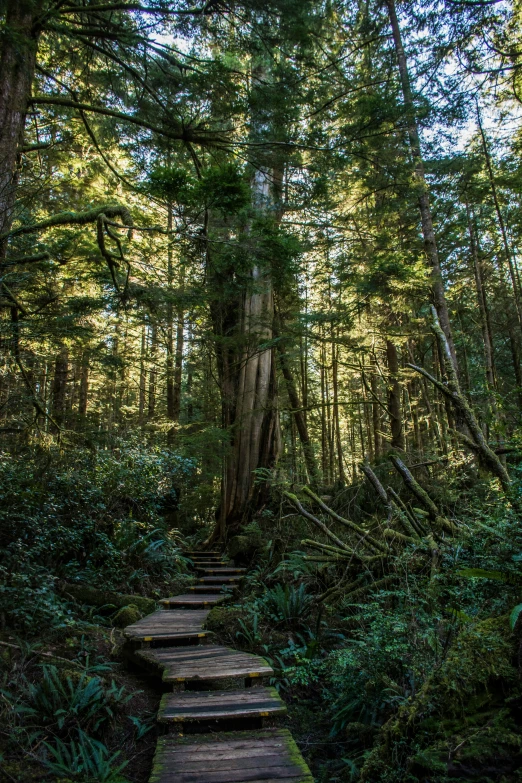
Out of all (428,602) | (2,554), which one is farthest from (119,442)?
(428,602)

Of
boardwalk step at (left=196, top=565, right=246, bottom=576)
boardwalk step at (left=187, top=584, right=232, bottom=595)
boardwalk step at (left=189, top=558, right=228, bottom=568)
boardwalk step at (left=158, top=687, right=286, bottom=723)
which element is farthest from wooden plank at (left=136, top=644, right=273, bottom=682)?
boardwalk step at (left=189, top=558, right=228, bottom=568)

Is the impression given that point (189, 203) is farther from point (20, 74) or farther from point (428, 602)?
point (428, 602)

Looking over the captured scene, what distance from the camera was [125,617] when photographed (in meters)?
5.96

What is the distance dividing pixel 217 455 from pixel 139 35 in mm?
7644

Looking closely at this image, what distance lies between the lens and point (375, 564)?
5172mm

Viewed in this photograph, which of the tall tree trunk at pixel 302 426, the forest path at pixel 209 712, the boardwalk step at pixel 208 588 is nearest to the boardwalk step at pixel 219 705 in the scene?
the forest path at pixel 209 712

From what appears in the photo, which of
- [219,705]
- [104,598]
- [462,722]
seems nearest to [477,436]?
[462,722]

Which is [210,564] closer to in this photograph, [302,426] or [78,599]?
[78,599]

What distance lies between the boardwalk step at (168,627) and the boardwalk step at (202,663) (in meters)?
0.14

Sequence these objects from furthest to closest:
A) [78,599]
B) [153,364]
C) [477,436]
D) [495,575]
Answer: [153,364]
[78,599]
[477,436]
[495,575]

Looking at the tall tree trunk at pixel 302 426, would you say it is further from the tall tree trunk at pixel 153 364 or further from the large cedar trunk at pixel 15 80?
the large cedar trunk at pixel 15 80

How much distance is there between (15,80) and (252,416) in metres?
7.78

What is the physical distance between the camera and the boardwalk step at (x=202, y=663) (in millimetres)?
3969

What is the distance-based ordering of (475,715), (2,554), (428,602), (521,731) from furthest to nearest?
(2,554) → (428,602) → (475,715) → (521,731)
